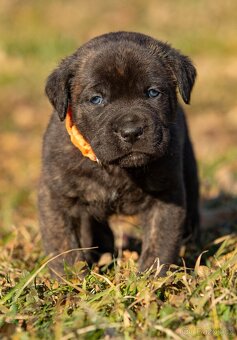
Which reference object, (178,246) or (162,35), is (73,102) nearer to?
(178,246)

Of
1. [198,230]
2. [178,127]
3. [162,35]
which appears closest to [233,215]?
[198,230]

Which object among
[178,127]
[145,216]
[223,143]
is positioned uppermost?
[178,127]

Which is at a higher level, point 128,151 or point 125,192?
point 128,151

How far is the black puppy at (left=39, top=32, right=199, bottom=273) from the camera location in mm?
5031

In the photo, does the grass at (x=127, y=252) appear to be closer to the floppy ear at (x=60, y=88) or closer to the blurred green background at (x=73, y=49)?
the blurred green background at (x=73, y=49)

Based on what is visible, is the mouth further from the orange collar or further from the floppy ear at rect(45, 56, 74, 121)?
the floppy ear at rect(45, 56, 74, 121)

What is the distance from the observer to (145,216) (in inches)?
213

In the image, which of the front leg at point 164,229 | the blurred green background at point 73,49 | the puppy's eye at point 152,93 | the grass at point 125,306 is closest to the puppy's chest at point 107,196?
the front leg at point 164,229

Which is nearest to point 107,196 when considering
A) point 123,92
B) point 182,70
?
point 123,92

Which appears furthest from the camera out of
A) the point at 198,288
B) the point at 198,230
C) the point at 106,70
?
the point at 198,230

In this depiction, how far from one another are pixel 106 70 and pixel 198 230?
210 cm

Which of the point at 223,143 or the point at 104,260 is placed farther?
the point at 223,143

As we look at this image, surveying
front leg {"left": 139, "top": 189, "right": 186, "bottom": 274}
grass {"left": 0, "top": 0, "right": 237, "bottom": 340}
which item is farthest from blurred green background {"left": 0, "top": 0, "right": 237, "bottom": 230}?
front leg {"left": 139, "top": 189, "right": 186, "bottom": 274}

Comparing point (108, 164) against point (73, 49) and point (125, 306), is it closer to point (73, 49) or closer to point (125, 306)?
point (125, 306)
